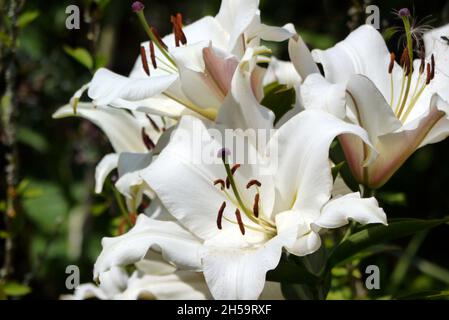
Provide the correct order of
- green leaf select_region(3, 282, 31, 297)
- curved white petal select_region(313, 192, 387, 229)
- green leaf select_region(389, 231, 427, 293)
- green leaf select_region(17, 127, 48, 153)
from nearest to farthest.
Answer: curved white petal select_region(313, 192, 387, 229), green leaf select_region(3, 282, 31, 297), green leaf select_region(389, 231, 427, 293), green leaf select_region(17, 127, 48, 153)

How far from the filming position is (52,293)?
176cm

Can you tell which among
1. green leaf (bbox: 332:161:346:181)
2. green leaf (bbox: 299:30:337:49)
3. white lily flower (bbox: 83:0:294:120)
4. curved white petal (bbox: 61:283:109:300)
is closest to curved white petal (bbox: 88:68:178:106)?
white lily flower (bbox: 83:0:294:120)

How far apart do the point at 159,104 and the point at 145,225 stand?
0.16 metres

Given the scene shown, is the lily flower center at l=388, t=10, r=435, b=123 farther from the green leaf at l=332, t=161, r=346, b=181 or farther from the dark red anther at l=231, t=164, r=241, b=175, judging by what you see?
Answer: the dark red anther at l=231, t=164, r=241, b=175

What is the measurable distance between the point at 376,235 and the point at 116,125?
408mm

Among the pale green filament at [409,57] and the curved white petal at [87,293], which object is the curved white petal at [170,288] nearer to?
the curved white petal at [87,293]

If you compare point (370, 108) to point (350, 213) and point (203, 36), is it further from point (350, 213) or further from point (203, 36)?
point (203, 36)

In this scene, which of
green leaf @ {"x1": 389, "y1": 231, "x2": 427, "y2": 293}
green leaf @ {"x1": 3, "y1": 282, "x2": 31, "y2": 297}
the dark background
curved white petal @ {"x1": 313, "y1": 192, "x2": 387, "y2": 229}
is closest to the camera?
curved white petal @ {"x1": 313, "y1": 192, "x2": 387, "y2": 229}

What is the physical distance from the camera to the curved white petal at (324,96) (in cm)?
88

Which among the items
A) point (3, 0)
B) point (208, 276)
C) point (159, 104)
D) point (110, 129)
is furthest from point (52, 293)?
point (208, 276)

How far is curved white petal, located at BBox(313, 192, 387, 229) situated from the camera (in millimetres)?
818

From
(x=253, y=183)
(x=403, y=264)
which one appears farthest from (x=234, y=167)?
(x=403, y=264)

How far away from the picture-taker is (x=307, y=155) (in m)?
0.89

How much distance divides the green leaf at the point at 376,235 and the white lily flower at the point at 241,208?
77 millimetres
